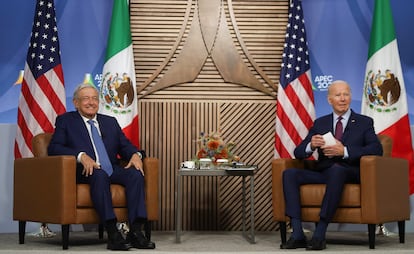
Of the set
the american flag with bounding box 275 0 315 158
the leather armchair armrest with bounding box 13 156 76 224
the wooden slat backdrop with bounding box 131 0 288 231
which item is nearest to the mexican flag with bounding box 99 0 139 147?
the wooden slat backdrop with bounding box 131 0 288 231

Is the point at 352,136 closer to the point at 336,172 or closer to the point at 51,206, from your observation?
the point at 336,172

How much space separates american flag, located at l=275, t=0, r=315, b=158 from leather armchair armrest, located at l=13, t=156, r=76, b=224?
2.43 m

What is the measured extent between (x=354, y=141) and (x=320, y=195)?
2.01ft

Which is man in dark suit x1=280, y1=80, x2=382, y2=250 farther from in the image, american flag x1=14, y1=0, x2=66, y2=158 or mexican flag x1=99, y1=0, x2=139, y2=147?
american flag x1=14, y1=0, x2=66, y2=158

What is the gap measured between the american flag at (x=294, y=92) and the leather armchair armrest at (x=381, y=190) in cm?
136

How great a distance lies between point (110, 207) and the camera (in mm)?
4801

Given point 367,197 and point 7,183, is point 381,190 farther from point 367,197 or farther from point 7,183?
point 7,183

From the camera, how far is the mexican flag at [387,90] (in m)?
6.38

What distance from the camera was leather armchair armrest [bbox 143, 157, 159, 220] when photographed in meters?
5.21

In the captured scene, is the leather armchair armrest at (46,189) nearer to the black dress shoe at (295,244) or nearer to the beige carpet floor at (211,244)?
the beige carpet floor at (211,244)

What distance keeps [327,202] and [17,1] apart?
13.3ft

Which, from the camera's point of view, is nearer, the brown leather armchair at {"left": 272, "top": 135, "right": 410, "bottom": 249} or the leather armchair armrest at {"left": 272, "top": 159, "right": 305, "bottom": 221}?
the brown leather armchair at {"left": 272, "top": 135, "right": 410, "bottom": 249}

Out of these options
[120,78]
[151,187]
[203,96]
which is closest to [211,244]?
[151,187]

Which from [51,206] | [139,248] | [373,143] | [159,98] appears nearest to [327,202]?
[373,143]
